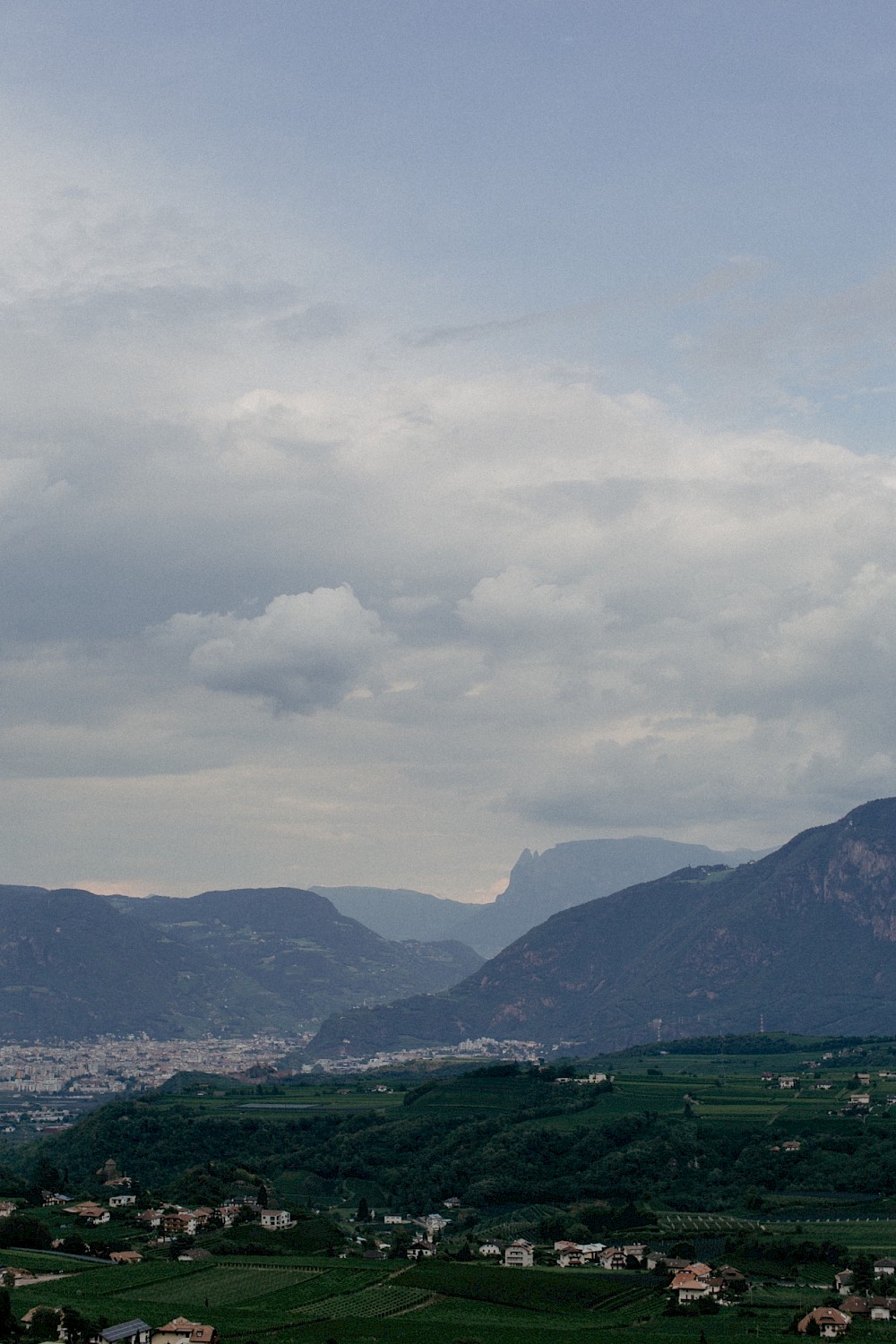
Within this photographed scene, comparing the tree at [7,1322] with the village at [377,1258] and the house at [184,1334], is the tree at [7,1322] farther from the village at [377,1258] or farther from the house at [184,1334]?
the house at [184,1334]

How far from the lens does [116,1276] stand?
96.3 metres

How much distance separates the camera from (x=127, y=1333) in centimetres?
7631

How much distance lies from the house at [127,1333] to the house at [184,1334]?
0.56m

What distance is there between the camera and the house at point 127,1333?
247 feet

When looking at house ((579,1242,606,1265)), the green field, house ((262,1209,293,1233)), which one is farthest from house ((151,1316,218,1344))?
house ((262,1209,293,1233))

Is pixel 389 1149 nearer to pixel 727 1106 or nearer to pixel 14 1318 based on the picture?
pixel 727 1106

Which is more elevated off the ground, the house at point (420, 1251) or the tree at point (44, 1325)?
the tree at point (44, 1325)

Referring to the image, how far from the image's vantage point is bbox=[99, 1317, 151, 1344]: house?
75.4 meters

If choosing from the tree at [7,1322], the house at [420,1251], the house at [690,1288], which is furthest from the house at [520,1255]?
the tree at [7,1322]

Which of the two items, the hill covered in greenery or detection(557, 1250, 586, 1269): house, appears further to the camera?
the hill covered in greenery

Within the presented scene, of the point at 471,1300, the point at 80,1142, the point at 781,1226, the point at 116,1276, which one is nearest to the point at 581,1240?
the point at 781,1226

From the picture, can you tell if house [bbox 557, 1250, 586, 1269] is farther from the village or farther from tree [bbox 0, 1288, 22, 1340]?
tree [bbox 0, 1288, 22, 1340]

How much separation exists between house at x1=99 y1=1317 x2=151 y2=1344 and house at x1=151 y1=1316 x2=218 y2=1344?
56 centimetres

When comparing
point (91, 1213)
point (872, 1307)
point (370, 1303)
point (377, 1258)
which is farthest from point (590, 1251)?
point (91, 1213)
